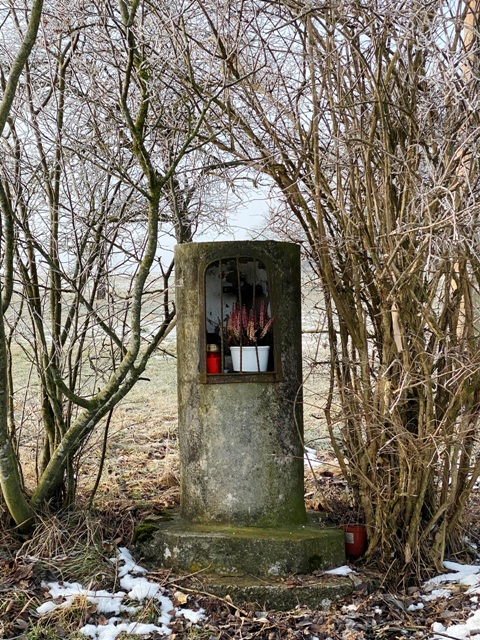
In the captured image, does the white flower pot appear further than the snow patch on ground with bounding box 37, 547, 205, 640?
Yes

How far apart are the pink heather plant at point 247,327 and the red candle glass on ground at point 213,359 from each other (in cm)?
10

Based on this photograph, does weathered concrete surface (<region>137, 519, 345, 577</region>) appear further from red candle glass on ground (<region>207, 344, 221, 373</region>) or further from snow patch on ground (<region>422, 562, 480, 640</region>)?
red candle glass on ground (<region>207, 344, 221, 373</region>)

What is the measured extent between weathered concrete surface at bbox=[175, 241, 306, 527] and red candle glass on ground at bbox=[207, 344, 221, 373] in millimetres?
55

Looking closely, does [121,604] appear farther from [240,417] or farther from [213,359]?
[213,359]

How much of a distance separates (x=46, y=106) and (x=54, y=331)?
1.53m

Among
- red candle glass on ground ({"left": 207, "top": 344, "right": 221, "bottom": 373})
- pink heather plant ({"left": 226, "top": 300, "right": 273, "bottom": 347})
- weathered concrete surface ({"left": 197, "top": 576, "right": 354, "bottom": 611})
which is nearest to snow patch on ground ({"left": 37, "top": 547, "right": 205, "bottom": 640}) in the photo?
weathered concrete surface ({"left": 197, "top": 576, "right": 354, "bottom": 611})

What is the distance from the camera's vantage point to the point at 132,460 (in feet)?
22.1

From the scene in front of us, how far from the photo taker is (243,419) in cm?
462

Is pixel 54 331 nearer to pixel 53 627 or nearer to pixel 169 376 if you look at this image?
pixel 53 627

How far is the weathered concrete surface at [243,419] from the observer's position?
4.63 m

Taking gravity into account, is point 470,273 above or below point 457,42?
below

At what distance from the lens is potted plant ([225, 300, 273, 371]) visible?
4.64 m

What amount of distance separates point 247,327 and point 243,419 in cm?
58

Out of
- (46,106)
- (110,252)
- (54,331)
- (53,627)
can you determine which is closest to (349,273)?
(110,252)
